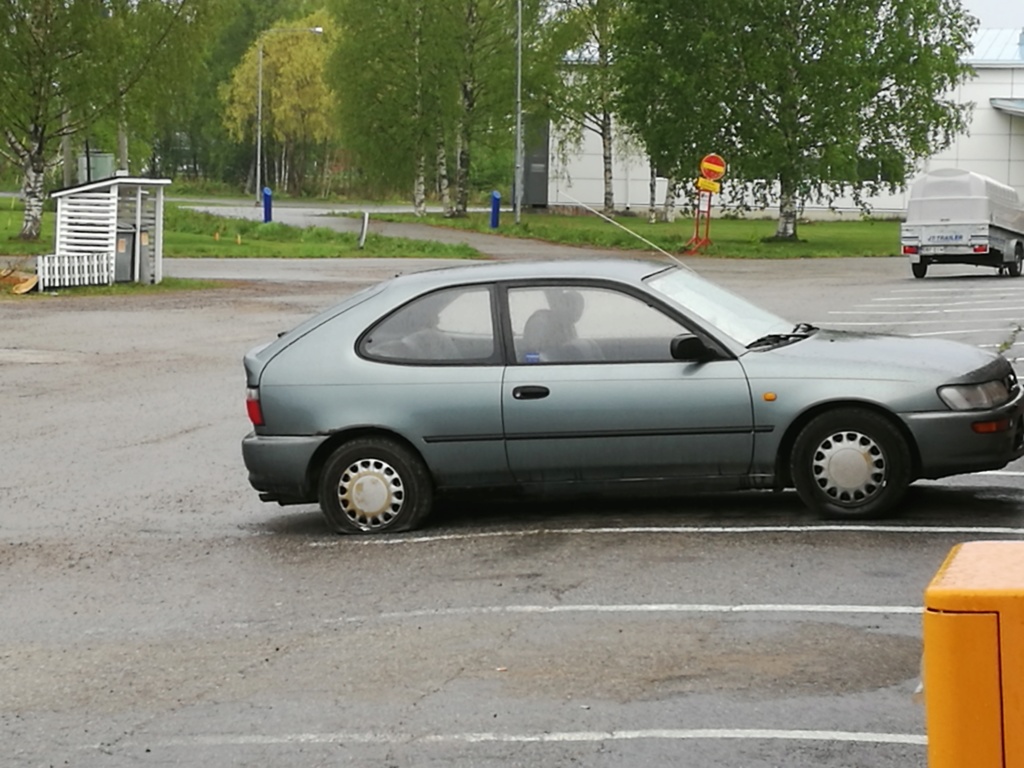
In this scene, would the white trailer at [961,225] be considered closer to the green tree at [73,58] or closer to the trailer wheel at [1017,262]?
the trailer wheel at [1017,262]

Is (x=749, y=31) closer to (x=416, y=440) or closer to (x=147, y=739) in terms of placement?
(x=416, y=440)

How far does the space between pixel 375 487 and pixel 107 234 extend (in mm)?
23934

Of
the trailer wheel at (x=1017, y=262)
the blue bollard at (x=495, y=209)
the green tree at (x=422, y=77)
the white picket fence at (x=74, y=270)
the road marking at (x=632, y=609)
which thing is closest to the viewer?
the road marking at (x=632, y=609)

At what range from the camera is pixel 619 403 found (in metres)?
9.72

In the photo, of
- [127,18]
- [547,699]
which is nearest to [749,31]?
[127,18]

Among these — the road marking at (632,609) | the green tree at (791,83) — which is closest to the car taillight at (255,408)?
the road marking at (632,609)

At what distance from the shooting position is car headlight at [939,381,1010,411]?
944 centimetres

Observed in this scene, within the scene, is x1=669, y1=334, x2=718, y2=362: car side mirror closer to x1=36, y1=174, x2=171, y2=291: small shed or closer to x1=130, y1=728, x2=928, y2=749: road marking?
x1=130, y1=728, x2=928, y2=749: road marking

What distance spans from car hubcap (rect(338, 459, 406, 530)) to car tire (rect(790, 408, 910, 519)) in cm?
217

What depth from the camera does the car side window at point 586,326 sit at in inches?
389

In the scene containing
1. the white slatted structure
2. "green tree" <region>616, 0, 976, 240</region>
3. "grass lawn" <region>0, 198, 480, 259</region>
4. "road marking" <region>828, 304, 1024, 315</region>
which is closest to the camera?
"road marking" <region>828, 304, 1024, 315</region>

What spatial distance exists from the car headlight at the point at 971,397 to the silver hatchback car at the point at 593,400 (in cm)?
1

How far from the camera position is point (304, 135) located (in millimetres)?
94875

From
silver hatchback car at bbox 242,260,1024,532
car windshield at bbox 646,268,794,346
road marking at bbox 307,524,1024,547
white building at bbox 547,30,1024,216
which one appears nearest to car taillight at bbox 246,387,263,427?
silver hatchback car at bbox 242,260,1024,532
